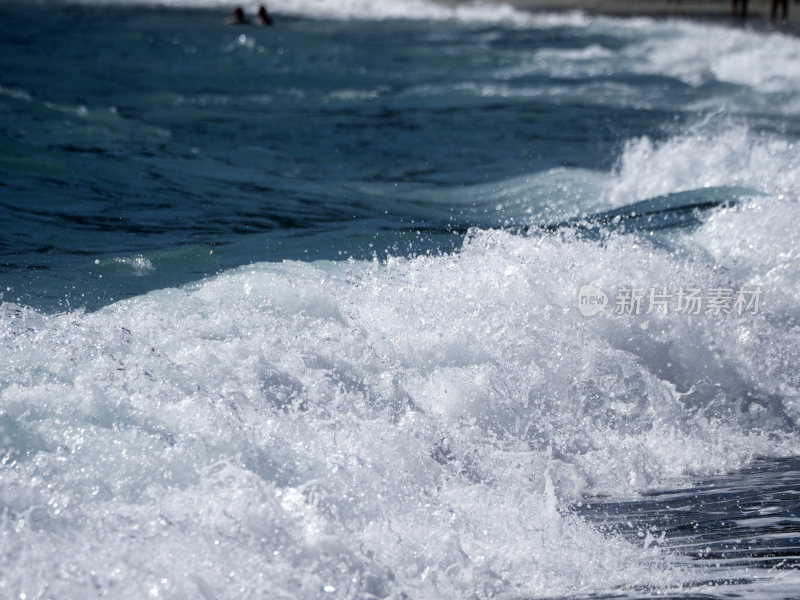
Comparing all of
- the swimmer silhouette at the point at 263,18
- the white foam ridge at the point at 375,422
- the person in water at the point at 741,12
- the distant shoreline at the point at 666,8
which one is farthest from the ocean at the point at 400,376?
the distant shoreline at the point at 666,8

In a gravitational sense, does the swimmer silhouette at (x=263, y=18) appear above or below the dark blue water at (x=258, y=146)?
above

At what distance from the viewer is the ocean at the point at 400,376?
3.15m

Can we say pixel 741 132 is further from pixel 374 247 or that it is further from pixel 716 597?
pixel 716 597

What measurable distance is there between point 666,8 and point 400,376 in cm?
2857

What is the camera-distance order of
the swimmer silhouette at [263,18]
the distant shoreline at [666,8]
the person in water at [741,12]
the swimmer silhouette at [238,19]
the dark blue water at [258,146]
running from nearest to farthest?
the dark blue water at [258,146], the swimmer silhouette at [238,19], the swimmer silhouette at [263,18], the person in water at [741,12], the distant shoreline at [666,8]

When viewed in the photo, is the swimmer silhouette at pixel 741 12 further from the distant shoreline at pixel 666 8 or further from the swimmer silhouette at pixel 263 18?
the swimmer silhouette at pixel 263 18

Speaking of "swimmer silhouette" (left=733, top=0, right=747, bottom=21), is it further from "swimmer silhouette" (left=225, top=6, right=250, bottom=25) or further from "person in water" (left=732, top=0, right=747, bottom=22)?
"swimmer silhouette" (left=225, top=6, right=250, bottom=25)

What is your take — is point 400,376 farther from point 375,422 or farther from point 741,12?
point 741,12

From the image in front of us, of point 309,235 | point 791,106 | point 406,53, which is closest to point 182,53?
point 406,53

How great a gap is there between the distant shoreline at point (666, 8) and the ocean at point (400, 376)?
19.9 metres

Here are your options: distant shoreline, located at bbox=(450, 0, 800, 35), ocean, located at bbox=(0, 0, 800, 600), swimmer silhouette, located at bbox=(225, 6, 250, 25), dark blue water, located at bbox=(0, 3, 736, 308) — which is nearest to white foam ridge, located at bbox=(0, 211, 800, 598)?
ocean, located at bbox=(0, 0, 800, 600)

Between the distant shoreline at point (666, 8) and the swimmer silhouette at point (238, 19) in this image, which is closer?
the swimmer silhouette at point (238, 19)

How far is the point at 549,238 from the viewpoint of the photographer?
17.7 ft

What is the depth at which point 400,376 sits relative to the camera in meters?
4.18
